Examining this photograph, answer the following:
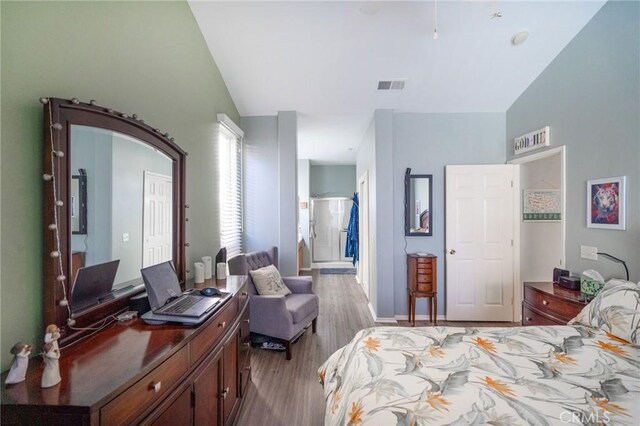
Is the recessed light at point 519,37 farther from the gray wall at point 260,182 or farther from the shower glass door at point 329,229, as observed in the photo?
the shower glass door at point 329,229

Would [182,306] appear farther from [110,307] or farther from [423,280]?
[423,280]

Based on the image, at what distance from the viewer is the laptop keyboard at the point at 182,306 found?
1284mm

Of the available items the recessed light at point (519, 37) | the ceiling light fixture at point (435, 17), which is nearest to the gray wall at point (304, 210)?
the ceiling light fixture at point (435, 17)

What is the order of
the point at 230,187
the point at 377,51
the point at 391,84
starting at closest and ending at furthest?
the point at 377,51, the point at 391,84, the point at 230,187

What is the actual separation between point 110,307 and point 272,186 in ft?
8.03

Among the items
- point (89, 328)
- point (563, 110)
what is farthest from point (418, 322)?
point (89, 328)

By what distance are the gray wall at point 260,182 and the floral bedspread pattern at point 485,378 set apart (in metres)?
2.21

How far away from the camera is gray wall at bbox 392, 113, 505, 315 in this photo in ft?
11.3

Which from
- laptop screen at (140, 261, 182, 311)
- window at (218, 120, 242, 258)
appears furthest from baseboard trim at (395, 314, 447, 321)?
laptop screen at (140, 261, 182, 311)

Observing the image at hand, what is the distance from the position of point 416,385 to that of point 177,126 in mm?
2253

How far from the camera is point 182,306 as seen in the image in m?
1.36

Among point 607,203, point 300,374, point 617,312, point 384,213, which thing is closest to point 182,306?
point 300,374

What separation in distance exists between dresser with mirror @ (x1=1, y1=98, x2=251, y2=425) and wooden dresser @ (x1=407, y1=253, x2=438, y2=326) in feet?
7.70

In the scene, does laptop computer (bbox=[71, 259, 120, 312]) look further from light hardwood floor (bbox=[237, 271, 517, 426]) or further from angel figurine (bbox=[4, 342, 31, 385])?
light hardwood floor (bbox=[237, 271, 517, 426])
